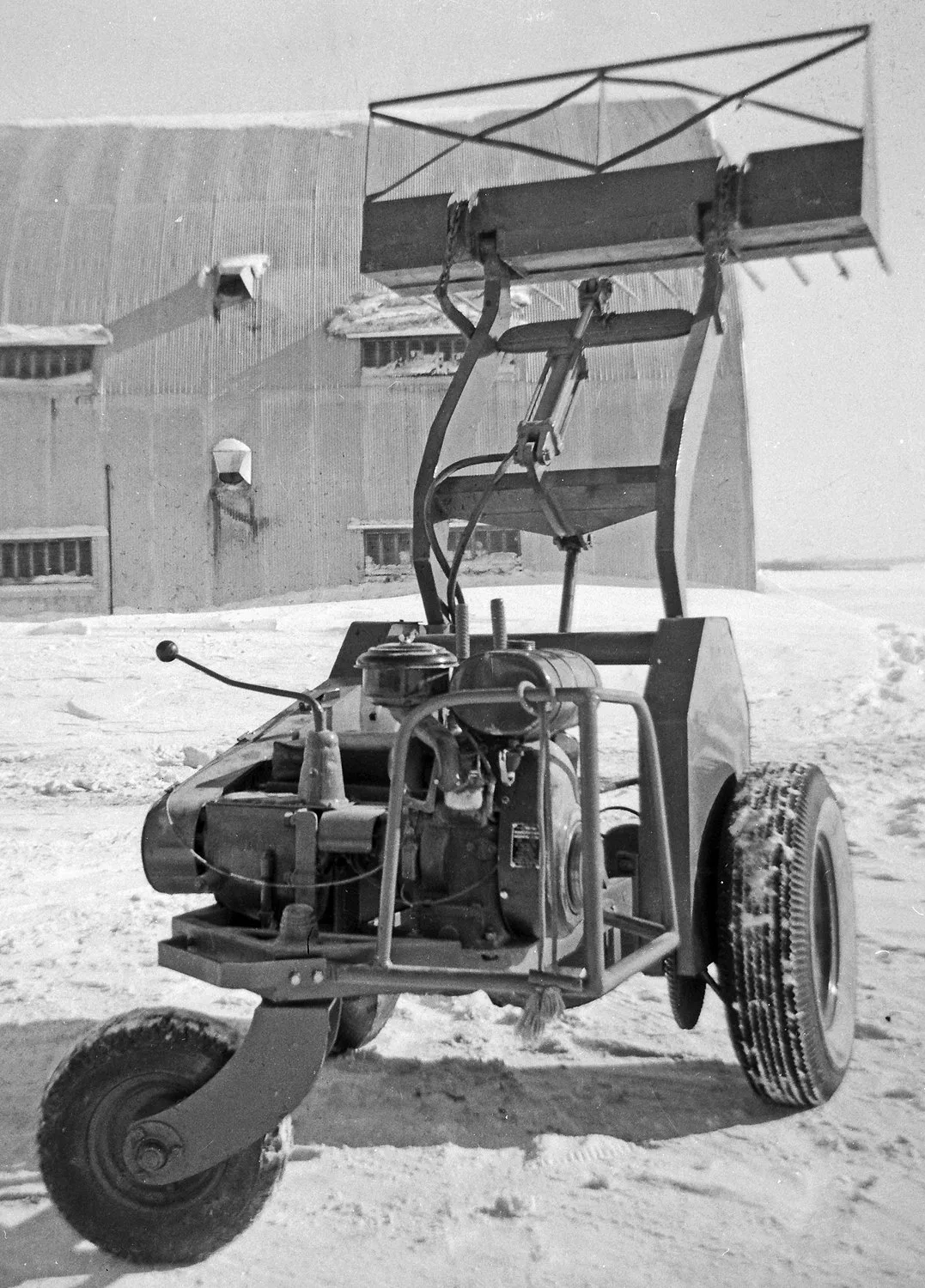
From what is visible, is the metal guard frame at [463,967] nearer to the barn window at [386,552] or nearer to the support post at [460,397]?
the support post at [460,397]

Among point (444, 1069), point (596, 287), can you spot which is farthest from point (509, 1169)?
point (596, 287)

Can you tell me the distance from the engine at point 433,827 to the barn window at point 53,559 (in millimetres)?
15740

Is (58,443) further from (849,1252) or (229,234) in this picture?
(849,1252)

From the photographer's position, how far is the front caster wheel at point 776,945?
3301 mm

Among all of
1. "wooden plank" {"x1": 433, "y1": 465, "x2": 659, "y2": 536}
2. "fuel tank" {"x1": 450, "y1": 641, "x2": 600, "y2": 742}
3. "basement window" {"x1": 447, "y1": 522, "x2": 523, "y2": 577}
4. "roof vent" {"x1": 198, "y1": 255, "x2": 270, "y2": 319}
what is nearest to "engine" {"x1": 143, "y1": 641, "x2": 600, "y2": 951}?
"fuel tank" {"x1": 450, "y1": 641, "x2": 600, "y2": 742}

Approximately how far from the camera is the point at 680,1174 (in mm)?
3107

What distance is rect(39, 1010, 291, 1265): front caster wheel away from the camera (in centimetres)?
268

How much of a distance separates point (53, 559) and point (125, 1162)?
1667cm

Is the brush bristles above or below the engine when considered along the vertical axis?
below

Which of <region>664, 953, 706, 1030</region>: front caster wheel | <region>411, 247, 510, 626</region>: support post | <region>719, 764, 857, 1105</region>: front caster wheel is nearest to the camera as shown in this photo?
<region>719, 764, 857, 1105</region>: front caster wheel

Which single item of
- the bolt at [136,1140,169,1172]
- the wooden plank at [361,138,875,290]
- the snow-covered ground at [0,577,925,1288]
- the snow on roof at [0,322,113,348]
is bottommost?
the snow-covered ground at [0,577,925,1288]

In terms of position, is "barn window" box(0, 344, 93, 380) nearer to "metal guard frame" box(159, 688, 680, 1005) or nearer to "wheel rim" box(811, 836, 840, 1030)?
"wheel rim" box(811, 836, 840, 1030)

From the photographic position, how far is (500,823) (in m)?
2.97

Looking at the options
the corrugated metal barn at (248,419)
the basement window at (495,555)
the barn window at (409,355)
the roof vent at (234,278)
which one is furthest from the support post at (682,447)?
the roof vent at (234,278)
